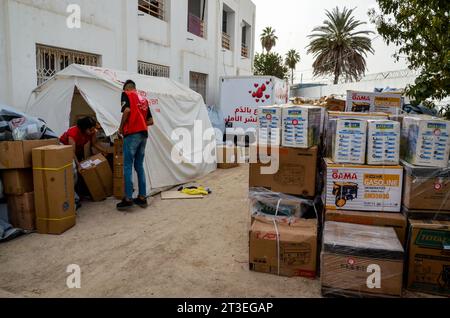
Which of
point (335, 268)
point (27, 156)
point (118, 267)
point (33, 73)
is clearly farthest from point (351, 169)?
point (33, 73)

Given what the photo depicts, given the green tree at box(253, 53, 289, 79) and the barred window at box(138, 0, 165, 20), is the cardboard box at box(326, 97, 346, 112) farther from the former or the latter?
the green tree at box(253, 53, 289, 79)

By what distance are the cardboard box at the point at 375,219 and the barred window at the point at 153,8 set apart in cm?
874

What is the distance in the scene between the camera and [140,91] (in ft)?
20.9

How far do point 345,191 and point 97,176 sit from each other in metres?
3.90

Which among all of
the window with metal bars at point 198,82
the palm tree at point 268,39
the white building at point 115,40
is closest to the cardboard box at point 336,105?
the white building at point 115,40

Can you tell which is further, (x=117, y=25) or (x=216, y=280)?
(x=117, y=25)

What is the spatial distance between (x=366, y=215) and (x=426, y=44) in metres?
2.32

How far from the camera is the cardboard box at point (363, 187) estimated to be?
11.8 ft

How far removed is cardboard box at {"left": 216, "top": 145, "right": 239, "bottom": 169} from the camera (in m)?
9.08

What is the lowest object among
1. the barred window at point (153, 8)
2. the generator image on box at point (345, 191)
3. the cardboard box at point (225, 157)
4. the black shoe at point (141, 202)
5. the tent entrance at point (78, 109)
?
Answer: the black shoe at point (141, 202)

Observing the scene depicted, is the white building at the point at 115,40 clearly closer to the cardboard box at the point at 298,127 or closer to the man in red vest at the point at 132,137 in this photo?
the man in red vest at the point at 132,137

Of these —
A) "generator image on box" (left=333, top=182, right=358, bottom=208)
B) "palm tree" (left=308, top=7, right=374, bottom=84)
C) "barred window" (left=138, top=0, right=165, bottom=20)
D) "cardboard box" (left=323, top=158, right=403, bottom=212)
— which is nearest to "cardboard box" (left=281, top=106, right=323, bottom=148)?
"cardboard box" (left=323, top=158, right=403, bottom=212)

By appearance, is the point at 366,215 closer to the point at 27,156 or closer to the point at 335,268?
the point at 335,268

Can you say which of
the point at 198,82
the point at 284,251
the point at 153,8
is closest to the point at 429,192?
the point at 284,251
